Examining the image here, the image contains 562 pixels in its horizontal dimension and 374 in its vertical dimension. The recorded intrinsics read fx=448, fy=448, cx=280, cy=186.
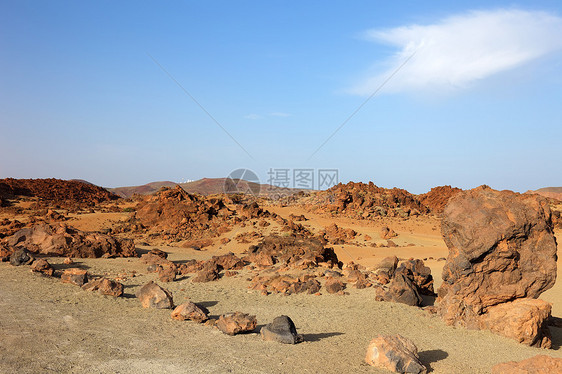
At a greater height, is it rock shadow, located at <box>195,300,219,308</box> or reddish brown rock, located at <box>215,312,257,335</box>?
reddish brown rock, located at <box>215,312,257,335</box>

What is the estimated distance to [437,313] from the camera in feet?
26.2

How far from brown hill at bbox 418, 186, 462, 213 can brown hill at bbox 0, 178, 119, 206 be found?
23.2 metres

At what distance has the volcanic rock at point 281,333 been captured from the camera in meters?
6.07

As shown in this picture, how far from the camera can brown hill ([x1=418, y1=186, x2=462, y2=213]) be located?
30.6 m

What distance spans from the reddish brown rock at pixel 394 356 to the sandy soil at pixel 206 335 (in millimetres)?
255

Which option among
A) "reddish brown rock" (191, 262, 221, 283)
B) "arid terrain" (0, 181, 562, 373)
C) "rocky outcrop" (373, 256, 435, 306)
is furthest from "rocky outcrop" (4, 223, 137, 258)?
"rocky outcrop" (373, 256, 435, 306)

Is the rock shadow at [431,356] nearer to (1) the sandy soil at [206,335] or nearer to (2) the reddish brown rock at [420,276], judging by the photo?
(1) the sandy soil at [206,335]

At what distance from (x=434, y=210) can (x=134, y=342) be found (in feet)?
87.2

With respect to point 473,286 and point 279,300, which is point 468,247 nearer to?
point 473,286

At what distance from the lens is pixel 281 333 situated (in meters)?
6.14

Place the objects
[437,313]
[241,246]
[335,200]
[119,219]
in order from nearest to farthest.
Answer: [437,313], [241,246], [119,219], [335,200]

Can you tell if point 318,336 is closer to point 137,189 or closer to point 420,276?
point 420,276

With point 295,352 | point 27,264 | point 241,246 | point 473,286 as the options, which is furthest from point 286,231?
point 295,352

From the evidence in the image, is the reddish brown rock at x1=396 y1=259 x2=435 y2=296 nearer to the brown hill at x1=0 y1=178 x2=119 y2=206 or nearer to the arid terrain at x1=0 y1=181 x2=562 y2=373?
the arid terrain at x1=0 y1=181 x2=562 y2=373
